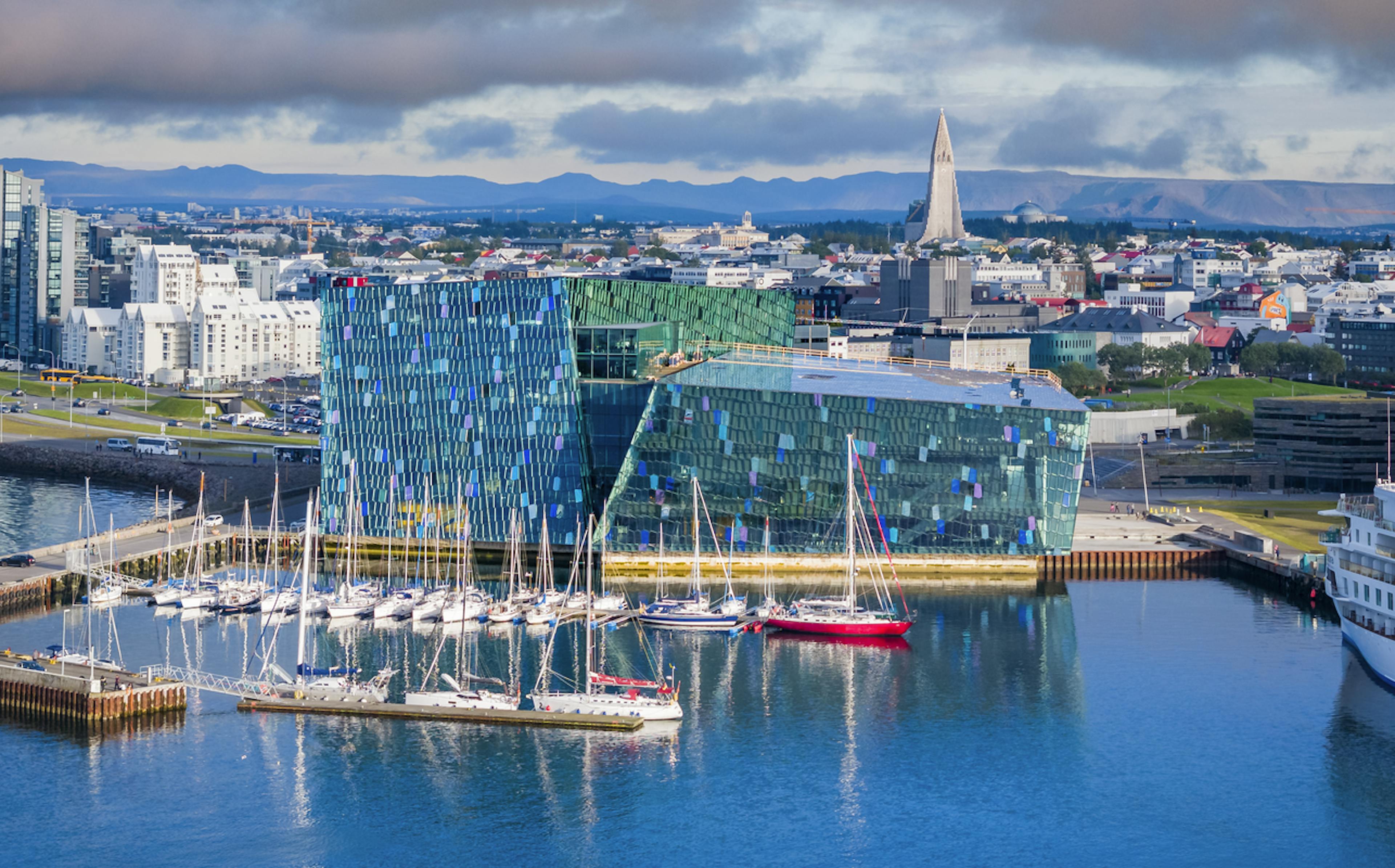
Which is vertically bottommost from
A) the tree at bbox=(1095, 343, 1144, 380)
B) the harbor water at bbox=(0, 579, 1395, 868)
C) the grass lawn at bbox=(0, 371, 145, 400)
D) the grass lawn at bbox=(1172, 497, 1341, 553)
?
the harbor water at bbox=(0, 579, 1395, 868)

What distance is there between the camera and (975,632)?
79188 millimetres

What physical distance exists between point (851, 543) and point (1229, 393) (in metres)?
83.1

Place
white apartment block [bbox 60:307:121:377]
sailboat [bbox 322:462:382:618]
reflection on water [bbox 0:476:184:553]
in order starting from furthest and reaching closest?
white apartment block [bbox 60:307:121:377]
reflection on water [bbox 0:476:184:553]
sailboat [bbox 322:462:382:618]

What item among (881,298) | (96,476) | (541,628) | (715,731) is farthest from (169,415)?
(715,731)

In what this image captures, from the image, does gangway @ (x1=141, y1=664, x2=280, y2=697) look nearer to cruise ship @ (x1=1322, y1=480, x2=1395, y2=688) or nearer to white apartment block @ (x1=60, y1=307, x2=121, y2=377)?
cruise ship @ (x1=1322, y1=480, x2=1395, y2=688)

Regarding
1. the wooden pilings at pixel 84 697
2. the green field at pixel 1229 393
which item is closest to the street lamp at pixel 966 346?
the green field at pixel 1229 393

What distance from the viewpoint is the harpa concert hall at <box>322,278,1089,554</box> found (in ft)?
295

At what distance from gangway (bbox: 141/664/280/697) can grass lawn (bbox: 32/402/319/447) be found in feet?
201

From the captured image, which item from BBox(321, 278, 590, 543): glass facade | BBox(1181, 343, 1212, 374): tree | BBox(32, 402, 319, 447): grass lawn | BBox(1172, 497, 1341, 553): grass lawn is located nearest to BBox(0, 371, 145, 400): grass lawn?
BBox(32, 402, 319, 447): grass lawn

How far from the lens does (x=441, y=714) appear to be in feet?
214

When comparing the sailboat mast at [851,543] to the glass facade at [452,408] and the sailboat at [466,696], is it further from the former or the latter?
the sailboat at [466,696]

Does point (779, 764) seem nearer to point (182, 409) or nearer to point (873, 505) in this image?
point (873, 505)

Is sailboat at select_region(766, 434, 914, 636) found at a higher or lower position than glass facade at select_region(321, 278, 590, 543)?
lower

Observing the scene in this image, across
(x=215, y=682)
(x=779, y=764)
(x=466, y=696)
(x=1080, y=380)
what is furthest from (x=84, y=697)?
(x=1080, y=380)
